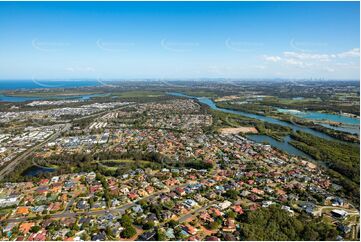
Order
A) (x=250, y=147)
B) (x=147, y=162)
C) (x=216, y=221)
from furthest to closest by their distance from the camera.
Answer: (x=250, y=147)
(x=147, y=162)
(x=216, y=221)

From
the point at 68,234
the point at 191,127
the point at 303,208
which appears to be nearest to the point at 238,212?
the point at 303,208

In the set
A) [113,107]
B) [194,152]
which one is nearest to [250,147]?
[194,152]

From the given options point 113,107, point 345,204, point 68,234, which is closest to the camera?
point 68,234

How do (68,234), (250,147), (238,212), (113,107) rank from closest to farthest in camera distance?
(68,234), (238,212), (250,147), (113,107)

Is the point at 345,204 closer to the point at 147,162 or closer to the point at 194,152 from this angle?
the point at 194,152

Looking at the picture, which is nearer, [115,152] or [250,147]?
[115,152]

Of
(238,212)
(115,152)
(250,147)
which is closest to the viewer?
(238,212)

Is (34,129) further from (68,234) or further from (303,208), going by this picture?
(303,208)

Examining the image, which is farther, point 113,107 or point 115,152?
point 113,107
